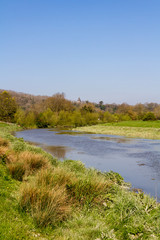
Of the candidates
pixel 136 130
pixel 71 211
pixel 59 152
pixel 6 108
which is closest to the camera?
pixel 71 211

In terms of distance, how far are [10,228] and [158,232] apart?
2708 millimetres

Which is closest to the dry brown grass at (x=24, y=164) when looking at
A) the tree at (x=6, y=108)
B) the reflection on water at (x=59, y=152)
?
the reflection on water at (x=59, y=152)

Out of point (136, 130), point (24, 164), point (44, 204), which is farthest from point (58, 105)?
point (44, 204)

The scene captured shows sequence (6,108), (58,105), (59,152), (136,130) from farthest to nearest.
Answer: (58,105) < (6,108) < (136,130) < (59,152)

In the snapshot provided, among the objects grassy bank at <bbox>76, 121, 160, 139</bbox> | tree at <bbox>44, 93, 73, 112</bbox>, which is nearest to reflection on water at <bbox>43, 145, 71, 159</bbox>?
grassy bank at <bbox>76, 121, 160, 139</bbox>

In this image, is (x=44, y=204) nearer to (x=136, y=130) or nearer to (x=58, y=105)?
(x=136, y=130)

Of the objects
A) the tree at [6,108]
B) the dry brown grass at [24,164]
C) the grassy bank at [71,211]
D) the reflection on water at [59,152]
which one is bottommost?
the reflection on water at [59,152]

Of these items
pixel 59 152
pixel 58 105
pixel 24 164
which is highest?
pixel 58 105

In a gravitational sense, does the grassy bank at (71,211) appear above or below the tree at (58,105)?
below

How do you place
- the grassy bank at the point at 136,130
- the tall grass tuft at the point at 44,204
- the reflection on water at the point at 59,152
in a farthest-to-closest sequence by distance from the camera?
the grassy bank at the point at 136,130, the reflection on water at the point at 59,152, the tall grass tuft at the point at 44,204

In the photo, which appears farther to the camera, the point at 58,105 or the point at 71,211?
the point at 58,105

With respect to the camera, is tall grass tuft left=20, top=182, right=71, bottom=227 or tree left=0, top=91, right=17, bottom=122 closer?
tall grass tuft left=20, top=182, right=71, bottom=227

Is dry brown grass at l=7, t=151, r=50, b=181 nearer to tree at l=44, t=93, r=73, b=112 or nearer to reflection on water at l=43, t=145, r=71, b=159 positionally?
reflection on water at l=43, t=145, r=71, b=159

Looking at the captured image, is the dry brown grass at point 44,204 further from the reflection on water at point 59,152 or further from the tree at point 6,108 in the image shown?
the tree at point 6,108
